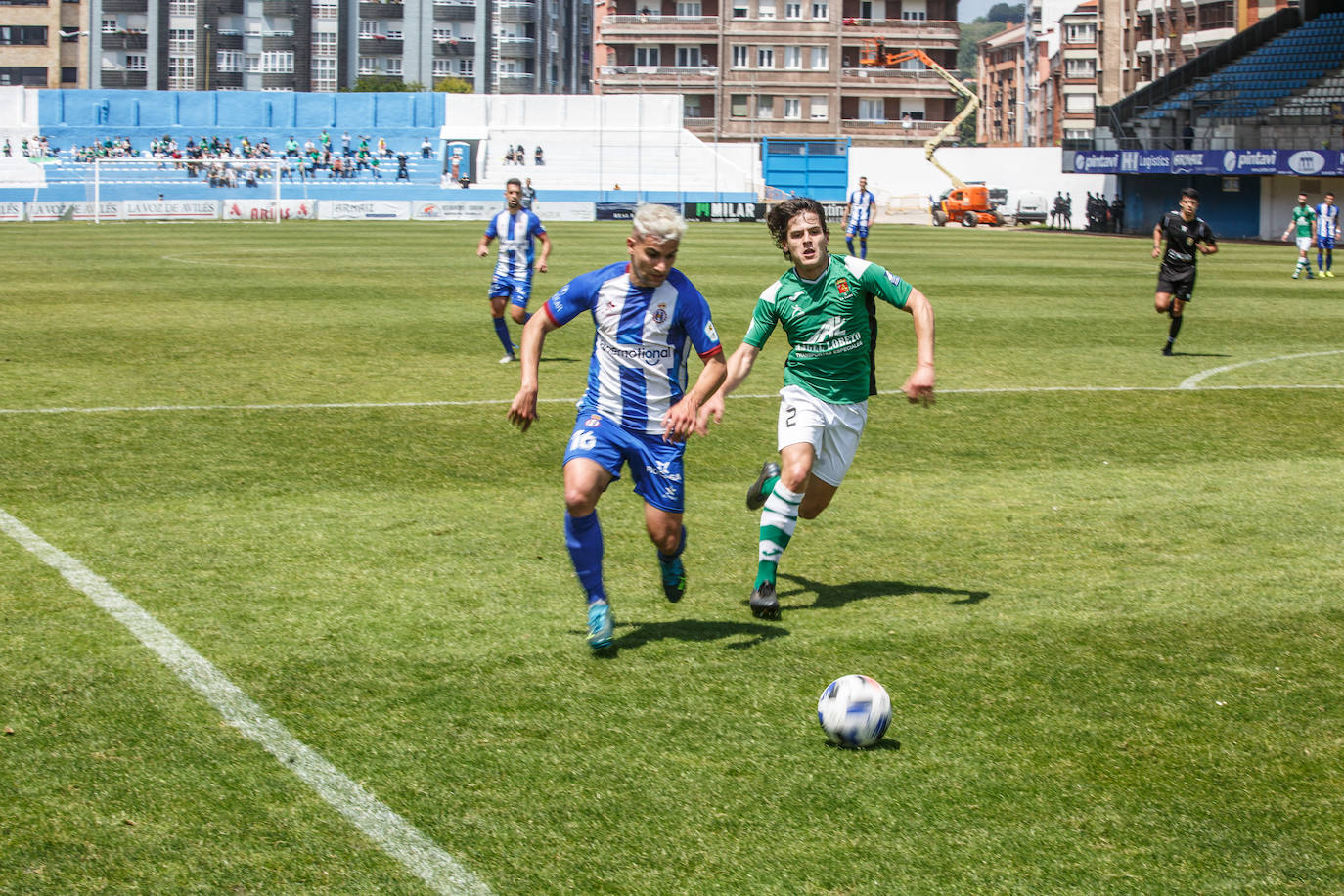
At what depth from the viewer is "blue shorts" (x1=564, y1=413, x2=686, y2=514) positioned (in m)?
6.84

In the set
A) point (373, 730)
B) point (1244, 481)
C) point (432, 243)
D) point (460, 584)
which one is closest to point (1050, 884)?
point (373, 730)

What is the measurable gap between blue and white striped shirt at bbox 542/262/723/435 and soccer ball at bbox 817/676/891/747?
1881 millimetres

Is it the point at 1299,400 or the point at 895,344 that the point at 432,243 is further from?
the point at 1299,400

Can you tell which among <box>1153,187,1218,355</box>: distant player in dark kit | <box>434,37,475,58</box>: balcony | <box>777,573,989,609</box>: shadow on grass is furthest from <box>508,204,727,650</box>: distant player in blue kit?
<box>434,37,475,58</box>: balcony

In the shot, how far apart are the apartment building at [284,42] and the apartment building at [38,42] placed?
118 inches

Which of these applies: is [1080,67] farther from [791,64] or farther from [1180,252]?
[1180,252]

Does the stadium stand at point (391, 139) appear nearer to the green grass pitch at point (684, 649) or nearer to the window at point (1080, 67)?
the green grass pitch at point (684, 649)

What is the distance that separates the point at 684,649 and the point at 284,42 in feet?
380

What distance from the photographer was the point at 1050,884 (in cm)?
443

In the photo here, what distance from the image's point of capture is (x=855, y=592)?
7844 millimetres

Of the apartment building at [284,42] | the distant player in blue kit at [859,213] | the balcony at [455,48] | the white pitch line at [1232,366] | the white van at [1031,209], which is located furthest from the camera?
the balcony at [455,48]

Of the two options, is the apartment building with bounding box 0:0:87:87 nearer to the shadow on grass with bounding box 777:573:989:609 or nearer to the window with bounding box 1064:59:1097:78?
the window with bounding box 1064:59:1097:78

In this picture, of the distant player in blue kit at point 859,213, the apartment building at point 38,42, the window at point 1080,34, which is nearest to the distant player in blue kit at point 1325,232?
the distant player in blue kit at point 859,213

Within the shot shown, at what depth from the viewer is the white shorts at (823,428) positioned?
7.68 meters
